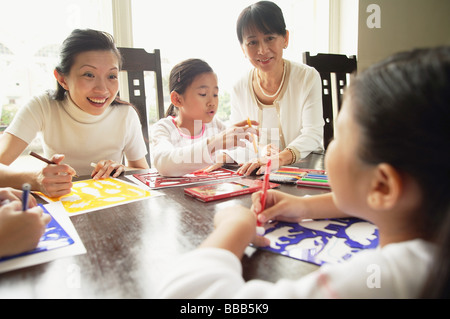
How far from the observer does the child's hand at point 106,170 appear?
1.04m

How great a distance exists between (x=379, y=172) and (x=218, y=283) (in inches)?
8.7

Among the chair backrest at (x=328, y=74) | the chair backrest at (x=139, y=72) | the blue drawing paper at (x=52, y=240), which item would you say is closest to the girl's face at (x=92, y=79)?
the chair backrest at (x=139, y=72)

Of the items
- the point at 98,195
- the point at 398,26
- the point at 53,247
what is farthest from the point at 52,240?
the point at 398,26

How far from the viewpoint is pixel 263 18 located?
143cm

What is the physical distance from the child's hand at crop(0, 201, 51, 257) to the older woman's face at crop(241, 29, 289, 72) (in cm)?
129

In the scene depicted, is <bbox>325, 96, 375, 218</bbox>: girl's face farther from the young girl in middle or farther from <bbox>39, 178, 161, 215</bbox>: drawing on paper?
the young girl in middle

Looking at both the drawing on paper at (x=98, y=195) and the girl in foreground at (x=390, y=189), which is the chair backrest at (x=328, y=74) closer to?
the drawing on paper at (x=98, y=195)

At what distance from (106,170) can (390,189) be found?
946 mm

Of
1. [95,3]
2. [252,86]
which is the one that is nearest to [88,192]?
[252,86]

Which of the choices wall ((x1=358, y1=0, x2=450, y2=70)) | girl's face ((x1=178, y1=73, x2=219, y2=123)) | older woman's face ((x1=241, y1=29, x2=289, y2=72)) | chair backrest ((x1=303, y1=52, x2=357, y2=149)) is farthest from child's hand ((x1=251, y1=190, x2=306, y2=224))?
wall ((x1=358, y1=0, x2=450, y2=70))

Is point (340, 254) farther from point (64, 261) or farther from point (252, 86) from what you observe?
point (252, 86)

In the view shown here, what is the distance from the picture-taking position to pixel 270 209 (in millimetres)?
586

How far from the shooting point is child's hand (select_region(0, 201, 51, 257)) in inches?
18.1

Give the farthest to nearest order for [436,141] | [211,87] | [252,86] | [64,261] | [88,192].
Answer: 1. [252,86]
2. [211,87]
3. [88,192]
4. [64,261]
5. [436,141]
